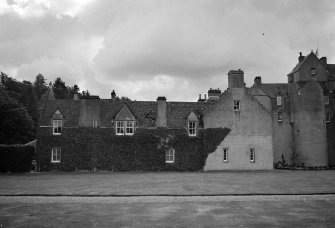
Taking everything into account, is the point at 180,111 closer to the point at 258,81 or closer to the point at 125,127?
the point at 125,127

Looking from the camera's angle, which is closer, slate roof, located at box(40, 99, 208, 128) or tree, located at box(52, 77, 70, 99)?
slate roof, located at box(40, 99, 208, 128)

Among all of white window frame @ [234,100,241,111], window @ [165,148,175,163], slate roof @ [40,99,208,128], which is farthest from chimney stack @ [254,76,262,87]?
window @ [165,148,175,163]

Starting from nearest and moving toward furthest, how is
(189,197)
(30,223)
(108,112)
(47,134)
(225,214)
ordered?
(30,223)
(225,214)
(189,197)
(47,134)
(108,112)

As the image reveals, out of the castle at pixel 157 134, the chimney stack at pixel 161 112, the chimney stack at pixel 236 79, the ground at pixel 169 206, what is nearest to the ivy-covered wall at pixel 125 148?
the castle at pixel 157 134

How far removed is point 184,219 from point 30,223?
599 centimetres

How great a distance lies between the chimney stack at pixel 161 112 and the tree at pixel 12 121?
31.0 meters

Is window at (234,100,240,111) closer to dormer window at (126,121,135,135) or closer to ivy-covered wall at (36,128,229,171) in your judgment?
ivy-covered wall at (36,128,229,171)

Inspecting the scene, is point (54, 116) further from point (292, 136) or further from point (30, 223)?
point (292, 136)

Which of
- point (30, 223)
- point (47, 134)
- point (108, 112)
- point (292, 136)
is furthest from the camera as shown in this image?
point (292, 136)

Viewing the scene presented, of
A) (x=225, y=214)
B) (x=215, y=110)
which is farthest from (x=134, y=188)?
(x=215, y=110)

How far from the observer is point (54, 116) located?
144 feet

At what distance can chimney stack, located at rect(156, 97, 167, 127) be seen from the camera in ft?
147

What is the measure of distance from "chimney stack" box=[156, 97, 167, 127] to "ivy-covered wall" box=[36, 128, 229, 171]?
3.42 ft

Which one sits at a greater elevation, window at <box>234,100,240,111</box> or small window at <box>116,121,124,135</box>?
window at <box>234,100,240,111</box>
